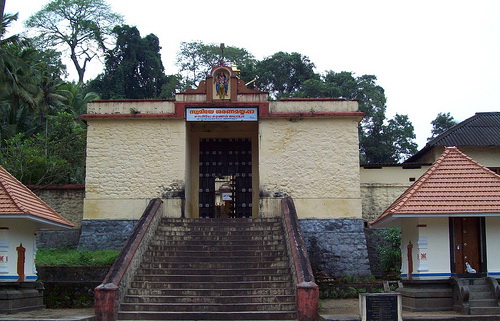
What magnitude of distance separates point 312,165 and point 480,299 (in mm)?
7094

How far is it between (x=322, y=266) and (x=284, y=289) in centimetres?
479

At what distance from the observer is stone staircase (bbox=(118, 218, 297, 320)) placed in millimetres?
12742

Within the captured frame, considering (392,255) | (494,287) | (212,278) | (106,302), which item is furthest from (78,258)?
(494,287)

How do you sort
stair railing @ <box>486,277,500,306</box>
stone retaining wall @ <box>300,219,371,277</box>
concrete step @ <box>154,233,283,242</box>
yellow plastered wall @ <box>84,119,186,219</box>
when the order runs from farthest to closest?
yellow plastered wall @ <box>84,119,186,219</box>, stone retaining wall @ <box>300,219,371,277</box>, concrete step @ <box>154,233,283,242</box>, stair railing @ <box>486,277,500,306</box>

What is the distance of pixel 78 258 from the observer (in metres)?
16.7

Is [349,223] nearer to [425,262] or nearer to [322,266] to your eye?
[322,266]

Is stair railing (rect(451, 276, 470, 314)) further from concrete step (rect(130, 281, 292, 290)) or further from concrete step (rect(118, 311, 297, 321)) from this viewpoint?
concrete step (rect(130, 281, 292, 290))

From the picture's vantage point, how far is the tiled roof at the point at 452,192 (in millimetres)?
12914

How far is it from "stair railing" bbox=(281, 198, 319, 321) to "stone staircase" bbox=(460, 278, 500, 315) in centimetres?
293

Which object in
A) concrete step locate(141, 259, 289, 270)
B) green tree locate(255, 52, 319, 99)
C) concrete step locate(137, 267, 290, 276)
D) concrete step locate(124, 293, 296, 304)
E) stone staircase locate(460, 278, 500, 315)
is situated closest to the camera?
stone staircase locate(460, 278, 500, 315)

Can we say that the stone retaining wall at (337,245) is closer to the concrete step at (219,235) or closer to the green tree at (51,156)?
the concrete step at (219,235)

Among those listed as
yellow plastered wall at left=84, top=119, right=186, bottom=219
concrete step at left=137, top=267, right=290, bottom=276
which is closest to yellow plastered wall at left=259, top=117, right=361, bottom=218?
yellow plastered wall at left=84, top=119, right=186, bottom=219

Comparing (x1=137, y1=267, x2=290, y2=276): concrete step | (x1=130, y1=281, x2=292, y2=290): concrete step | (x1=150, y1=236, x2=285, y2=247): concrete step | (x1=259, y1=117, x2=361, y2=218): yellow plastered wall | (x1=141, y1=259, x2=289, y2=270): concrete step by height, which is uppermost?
(x1=259, y1=117, x2=361, y2=218): yellow plastered wall

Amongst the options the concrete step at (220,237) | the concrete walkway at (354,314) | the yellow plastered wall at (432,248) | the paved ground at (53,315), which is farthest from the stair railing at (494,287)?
the paved ground at (53,315)
